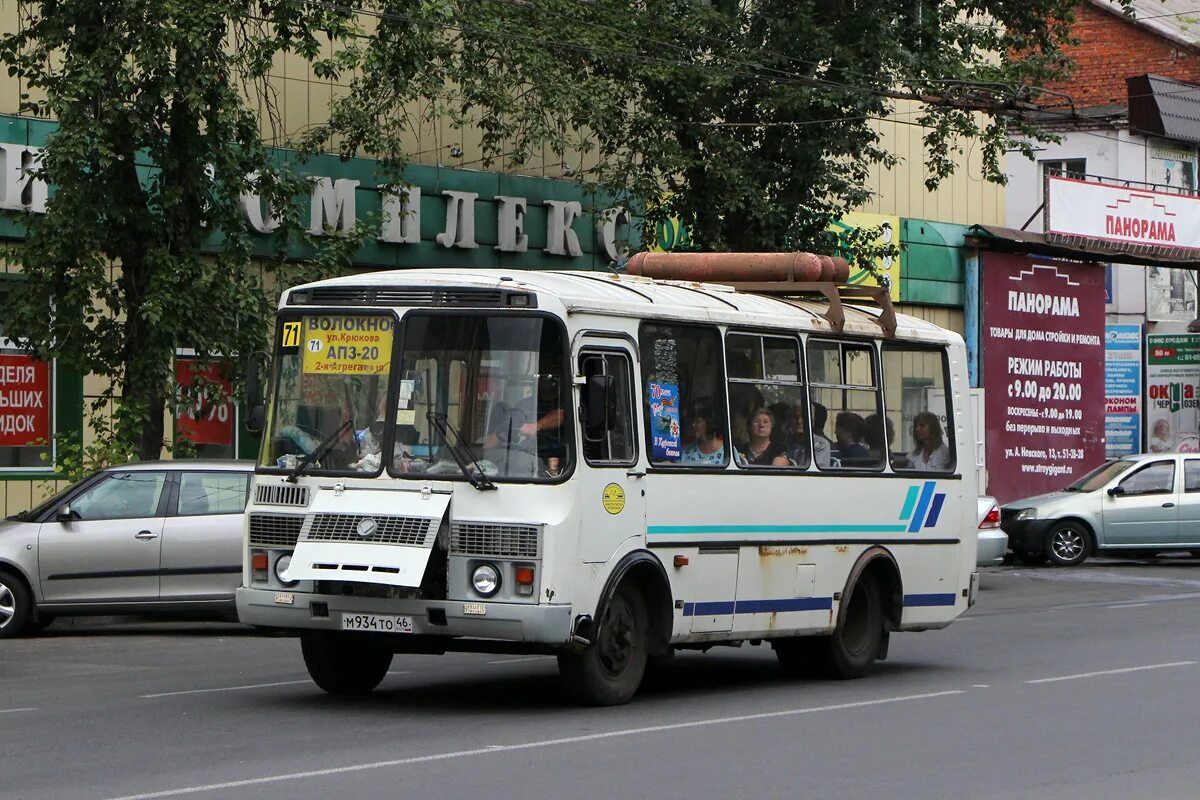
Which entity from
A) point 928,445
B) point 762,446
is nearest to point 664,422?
point 762,446

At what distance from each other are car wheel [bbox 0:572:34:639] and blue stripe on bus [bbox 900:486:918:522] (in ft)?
25.7

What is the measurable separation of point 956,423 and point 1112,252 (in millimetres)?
22059

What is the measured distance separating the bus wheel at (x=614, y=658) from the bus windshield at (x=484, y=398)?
108 centimetres

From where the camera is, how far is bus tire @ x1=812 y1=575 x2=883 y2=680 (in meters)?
13.4

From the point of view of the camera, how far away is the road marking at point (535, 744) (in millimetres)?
8273

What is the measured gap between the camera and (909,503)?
45.4 feet

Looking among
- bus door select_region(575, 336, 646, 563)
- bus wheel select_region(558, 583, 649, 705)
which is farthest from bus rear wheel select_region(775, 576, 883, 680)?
bus door select_region(575, 336, 646, 563)

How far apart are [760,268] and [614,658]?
370cm

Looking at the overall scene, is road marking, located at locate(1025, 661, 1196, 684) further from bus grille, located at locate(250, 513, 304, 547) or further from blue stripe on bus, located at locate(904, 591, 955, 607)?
bus grille, located at locate(250, 513, 304, 547)

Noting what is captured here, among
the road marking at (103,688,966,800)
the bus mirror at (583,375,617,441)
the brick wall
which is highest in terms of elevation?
the brick wall

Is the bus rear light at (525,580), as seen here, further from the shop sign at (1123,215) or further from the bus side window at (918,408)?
the shop sign at (1123,215)

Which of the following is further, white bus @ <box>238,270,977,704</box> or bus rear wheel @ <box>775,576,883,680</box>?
bus rear wheel @ <box>775,576,883,680</box>

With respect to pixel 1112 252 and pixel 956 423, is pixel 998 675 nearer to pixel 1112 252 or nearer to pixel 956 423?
pixel 956 423

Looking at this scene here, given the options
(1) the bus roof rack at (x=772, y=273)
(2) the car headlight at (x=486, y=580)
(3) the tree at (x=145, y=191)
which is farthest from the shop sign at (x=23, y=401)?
(2) the car headlight at (x=486, y=580)
